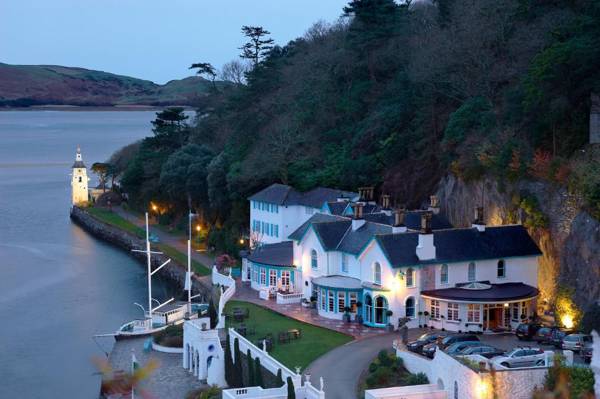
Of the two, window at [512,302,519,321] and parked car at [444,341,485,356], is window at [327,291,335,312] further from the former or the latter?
parked car at [444,341,485,356]

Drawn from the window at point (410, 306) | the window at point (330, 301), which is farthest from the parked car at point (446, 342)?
the window at point (330, 301)

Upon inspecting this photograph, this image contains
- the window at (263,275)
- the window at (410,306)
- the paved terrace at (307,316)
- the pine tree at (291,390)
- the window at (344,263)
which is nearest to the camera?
the pine tree at (291,390)

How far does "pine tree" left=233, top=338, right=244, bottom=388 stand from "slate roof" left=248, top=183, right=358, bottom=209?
55.8ft

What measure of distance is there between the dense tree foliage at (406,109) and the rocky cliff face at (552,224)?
0.70 metres

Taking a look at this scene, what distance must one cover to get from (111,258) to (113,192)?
27384 mm

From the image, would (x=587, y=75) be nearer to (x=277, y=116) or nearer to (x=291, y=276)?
(x=291, y=276)

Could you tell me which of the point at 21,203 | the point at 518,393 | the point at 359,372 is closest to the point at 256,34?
the point at 21,203

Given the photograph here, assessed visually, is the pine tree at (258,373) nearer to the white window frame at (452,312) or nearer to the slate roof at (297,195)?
the white window frame at (452,312)

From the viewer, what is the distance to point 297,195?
5128 cm

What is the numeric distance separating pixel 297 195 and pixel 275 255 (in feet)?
27.8

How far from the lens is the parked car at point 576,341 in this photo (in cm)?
2809

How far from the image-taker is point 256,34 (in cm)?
8381

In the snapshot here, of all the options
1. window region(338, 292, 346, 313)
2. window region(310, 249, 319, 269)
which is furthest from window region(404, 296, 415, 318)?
window region(310, 249, 319, 269)

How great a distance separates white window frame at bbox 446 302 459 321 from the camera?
34.2 meters
